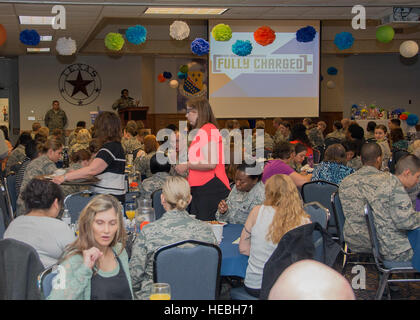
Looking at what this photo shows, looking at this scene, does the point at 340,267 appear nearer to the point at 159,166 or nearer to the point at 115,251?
the point at 159,166

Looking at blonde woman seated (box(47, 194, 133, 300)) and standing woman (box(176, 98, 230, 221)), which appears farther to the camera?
standing woman (box(176, 98, 230, 221))

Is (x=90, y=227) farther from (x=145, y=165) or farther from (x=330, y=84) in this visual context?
(x=330, y=84)

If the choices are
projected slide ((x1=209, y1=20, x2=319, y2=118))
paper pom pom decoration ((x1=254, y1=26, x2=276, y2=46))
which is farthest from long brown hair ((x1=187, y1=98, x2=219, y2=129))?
projected slide ((x1=209, y1=20, x2=319, y2=118))

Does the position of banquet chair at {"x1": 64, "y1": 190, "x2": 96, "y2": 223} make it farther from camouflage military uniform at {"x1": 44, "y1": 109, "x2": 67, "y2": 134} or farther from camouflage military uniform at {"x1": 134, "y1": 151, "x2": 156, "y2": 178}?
camouflage military uniform at {"x1": 44, "y1": 109, "x2": 67, "y2": 134}

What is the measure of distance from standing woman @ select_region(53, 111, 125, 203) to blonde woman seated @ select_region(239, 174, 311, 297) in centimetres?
186

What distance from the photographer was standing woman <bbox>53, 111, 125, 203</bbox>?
16.3 ft

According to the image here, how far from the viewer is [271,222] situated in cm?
347

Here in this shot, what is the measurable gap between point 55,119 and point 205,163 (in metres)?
13.0

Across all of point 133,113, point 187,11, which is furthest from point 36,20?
point 133,113

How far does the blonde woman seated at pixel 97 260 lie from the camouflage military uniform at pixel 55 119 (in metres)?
14.6

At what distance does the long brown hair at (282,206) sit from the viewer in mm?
3418

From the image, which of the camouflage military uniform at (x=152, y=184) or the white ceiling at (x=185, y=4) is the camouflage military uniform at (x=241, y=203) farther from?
the white ceiling at (x=185, y=4)

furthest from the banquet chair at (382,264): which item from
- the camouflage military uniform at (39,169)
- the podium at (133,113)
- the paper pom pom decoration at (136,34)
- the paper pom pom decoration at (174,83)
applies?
the paper pom pom decoration at (174,83)
